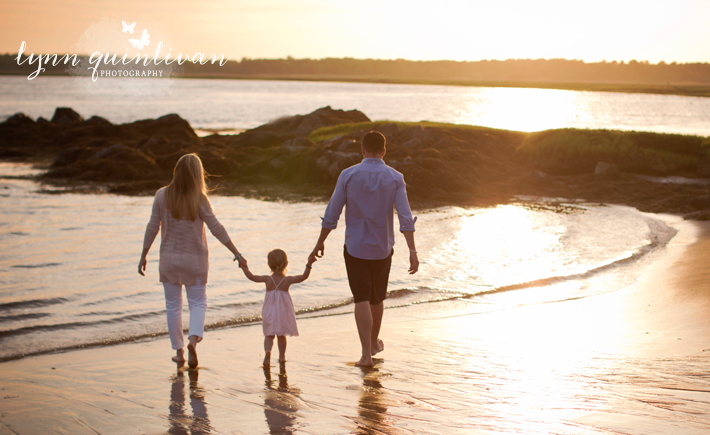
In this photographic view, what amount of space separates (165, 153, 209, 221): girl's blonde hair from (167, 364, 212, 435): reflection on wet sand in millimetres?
1408

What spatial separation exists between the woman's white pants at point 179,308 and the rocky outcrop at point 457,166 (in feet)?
40.4

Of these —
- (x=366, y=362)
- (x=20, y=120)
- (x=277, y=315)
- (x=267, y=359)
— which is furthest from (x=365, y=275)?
(x=20, y=120)

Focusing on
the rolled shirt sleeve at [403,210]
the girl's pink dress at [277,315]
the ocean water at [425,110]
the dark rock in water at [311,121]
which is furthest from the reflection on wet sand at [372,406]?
the ocean water at [425,110]

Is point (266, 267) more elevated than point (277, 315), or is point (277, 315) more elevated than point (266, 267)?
point (277, 315)

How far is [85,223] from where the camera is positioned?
13.8m

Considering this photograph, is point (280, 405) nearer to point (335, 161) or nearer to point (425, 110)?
point (335, 161)

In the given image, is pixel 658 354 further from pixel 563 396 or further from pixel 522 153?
pixel 522 153

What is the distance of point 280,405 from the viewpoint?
4.45 meters

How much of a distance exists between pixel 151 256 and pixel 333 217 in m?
6.34

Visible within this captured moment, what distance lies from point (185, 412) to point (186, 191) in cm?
188

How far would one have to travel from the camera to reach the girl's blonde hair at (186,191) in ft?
17.0

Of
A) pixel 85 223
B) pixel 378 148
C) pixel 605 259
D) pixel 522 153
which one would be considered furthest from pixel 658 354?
pixel 522 153

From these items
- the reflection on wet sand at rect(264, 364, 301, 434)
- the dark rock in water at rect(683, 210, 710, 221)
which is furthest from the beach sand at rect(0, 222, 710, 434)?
the dark rock in water at rect(683, 210, 710, 221)

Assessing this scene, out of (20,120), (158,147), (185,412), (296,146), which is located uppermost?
(20,120)
